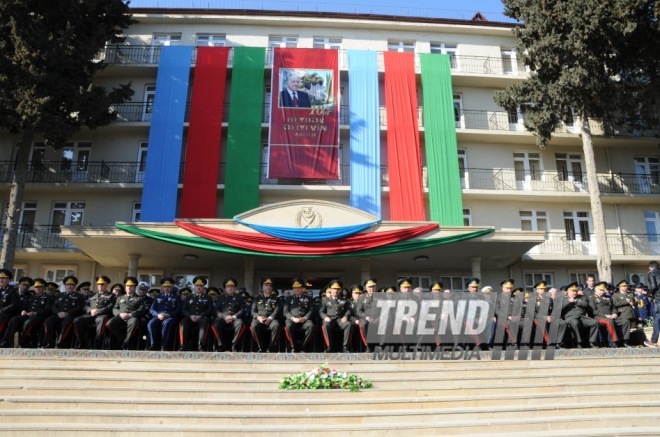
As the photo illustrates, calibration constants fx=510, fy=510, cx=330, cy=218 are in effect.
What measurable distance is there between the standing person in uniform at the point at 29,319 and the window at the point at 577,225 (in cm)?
1734

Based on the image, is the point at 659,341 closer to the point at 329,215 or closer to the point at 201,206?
the point at 329,215

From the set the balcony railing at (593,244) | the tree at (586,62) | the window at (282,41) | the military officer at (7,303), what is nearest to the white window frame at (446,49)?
the tree at (586,62)

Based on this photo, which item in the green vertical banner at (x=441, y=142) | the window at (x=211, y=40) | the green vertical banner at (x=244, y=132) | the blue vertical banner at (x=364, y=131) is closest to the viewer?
the green vertical banner at (x=244, y=132)

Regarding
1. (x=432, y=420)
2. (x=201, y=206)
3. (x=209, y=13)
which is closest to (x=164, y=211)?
(x=201, y=206)

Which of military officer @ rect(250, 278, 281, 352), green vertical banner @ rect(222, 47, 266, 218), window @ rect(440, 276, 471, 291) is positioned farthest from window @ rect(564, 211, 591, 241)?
military officer @ rect(250, 278, 281, 352)

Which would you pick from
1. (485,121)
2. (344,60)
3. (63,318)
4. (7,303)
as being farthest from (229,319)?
(485,121)

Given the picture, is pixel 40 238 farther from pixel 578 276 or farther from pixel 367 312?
pixel 578 276

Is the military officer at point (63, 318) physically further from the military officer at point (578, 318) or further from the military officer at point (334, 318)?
the military officer at point (578, 318)

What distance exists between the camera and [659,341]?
35.0 feet

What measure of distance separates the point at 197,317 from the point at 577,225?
1569 centimetres

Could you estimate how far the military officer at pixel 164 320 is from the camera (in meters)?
9.32

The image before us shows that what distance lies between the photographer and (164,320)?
937 centimetres

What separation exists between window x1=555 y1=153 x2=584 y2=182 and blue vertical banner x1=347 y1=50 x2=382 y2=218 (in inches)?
299

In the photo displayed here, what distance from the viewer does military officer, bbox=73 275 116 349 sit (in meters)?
9.30
